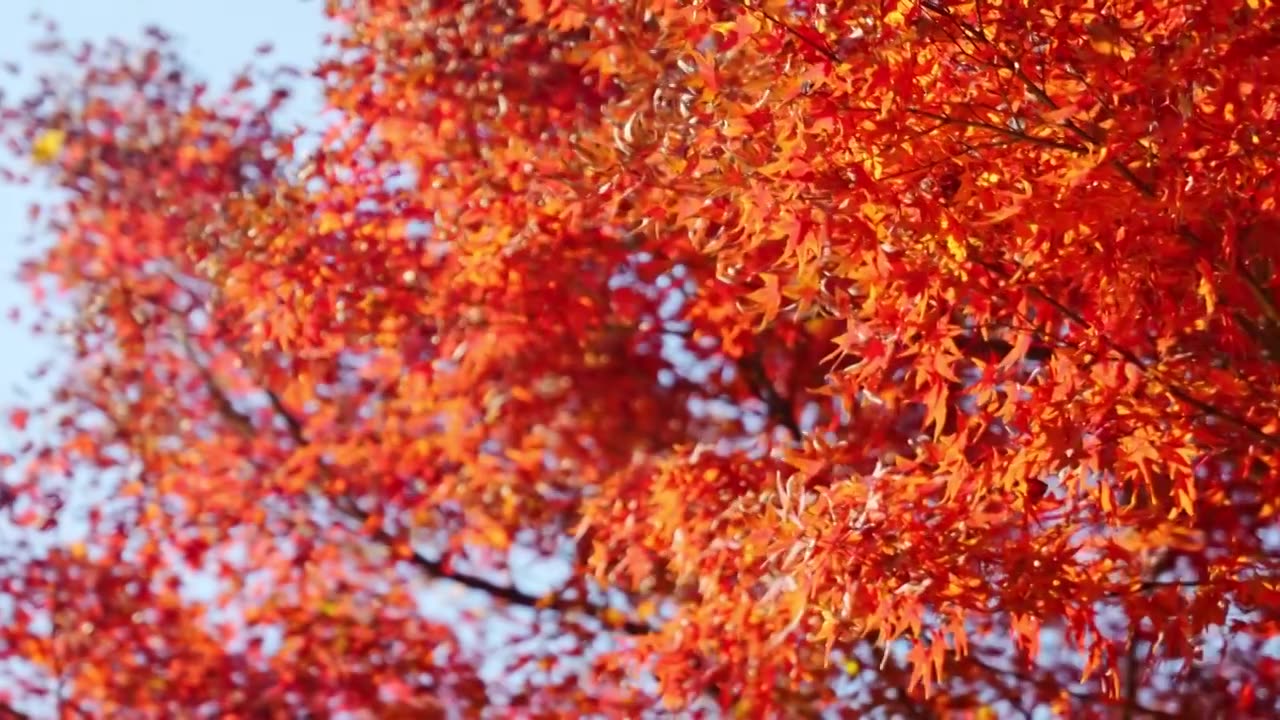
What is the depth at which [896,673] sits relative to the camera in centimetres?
1077

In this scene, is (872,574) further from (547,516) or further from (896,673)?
(547,516)

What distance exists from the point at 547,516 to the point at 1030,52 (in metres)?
8.27

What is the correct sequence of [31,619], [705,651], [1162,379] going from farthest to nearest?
[31,619] < [705,651] < [1162,379]

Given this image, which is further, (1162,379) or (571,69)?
(571,69)

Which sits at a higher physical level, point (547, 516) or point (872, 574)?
point (547, 516)

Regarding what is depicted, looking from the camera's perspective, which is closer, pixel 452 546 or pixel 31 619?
pixel 452 546

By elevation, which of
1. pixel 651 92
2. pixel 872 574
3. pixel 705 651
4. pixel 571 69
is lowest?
pixel 872 574

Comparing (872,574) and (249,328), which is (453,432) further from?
(872,574)

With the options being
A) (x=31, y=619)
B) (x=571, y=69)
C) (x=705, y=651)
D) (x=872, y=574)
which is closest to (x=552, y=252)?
(x=571, y=69)

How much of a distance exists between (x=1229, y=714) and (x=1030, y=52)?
19.7 feet

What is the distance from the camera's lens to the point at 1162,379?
6.70m

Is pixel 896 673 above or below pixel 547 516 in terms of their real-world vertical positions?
below

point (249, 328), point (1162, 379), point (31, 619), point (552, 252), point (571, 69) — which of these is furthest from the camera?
point (31, 619)

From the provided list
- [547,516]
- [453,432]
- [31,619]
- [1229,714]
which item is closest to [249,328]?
[453,432]
